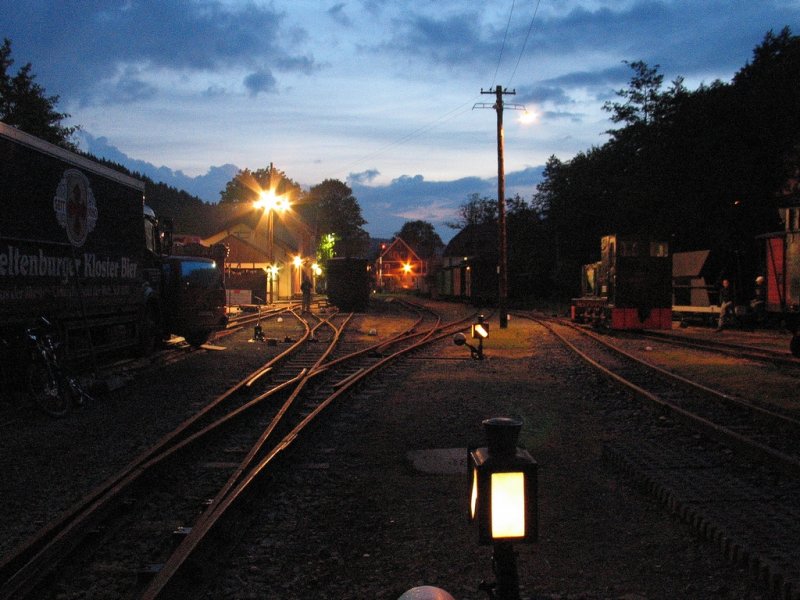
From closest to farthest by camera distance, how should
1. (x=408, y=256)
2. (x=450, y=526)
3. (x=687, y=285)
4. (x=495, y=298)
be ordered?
(x=450, y=526)
(x=687, y=285)
(x=495, y=298)
(x=408, y=256)

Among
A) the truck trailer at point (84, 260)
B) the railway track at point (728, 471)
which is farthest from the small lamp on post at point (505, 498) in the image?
the truck trailer at point (84, 260)

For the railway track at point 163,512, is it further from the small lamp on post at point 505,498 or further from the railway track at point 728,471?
the railway track at point 728,471

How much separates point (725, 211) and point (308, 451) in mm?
34386

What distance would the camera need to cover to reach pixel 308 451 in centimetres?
758

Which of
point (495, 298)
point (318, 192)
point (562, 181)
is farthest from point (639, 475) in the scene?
point (318, 192)

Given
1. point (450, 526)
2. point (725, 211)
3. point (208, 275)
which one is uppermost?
point (725, 211)

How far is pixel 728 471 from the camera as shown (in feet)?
21.5

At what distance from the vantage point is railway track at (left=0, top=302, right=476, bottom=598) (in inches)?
166

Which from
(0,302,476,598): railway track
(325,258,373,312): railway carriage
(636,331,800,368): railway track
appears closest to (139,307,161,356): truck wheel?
(0,302,476,598): railway track

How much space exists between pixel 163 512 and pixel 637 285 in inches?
826

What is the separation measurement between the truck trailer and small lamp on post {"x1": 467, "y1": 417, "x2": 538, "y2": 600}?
333 inches

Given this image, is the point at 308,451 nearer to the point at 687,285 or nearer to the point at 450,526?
the point at 450,526

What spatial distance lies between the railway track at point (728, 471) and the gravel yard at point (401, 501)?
0.14 metres

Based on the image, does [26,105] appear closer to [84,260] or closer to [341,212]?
[84,260]
